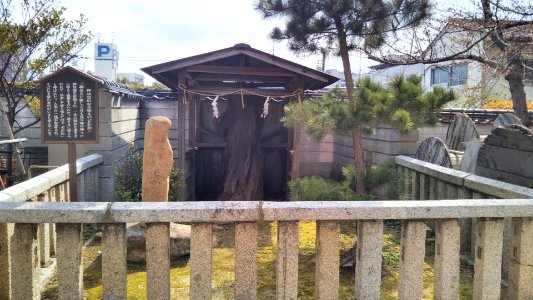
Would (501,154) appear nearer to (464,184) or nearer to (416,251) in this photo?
(464,184)

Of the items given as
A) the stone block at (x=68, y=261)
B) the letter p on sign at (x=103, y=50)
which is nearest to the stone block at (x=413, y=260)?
the stone block at (x=68, y=261)

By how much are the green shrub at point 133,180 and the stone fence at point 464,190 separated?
4.39m

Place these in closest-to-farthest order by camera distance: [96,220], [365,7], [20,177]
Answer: [96,220]
[365,7]
[20,177]

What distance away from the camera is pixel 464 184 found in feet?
16.4

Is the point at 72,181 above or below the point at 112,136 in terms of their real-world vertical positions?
below

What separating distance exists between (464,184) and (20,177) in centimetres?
927

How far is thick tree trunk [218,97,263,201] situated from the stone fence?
370cm

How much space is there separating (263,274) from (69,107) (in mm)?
4343

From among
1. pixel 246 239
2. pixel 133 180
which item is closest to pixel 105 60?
pixel 133 180

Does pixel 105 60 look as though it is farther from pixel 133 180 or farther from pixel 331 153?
pixel 133 180

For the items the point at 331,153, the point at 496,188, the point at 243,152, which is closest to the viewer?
the point at 496,188

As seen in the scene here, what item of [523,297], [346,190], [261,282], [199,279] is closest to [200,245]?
[199,279]

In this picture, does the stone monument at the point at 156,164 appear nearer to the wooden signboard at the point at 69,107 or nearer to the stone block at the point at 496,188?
the wooden signboard at the point at 69,107

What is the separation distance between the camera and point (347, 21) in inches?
257
